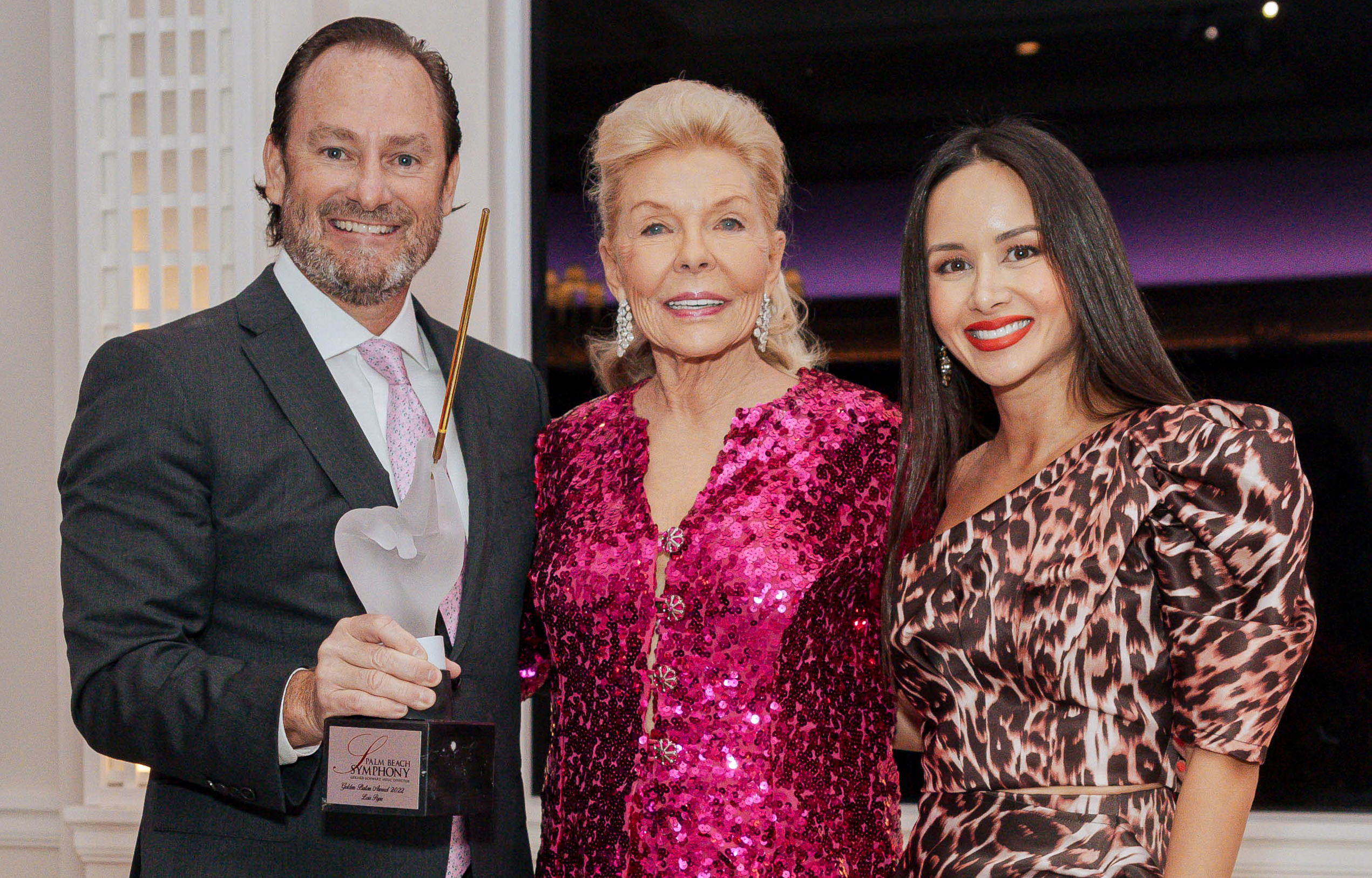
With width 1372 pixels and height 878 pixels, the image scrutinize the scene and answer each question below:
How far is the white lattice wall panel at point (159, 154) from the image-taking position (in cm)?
269

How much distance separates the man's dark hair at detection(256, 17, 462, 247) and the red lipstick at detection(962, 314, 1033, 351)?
0.83 m

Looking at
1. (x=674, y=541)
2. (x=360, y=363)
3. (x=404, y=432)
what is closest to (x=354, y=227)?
(x=360, y=363)

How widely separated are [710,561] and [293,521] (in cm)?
54

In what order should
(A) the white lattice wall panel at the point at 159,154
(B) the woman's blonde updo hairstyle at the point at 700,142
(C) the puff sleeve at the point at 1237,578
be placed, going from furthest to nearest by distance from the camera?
(A) the white lattice wall panel at the point at 159,154 → (B) the woman's blonde updo hairstyle at the point at 700,142 → (C) the puff sleeve at the point at 1237,578

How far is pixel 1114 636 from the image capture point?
4.82 ft

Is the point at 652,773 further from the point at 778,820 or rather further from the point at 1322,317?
the point at 1322,317

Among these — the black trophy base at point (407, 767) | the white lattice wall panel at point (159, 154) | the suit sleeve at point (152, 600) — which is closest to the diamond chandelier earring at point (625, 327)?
the suit sleeve at point (152, 600)

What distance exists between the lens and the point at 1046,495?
1.56 meters

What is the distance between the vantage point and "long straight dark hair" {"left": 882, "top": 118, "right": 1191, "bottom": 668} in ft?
5.18

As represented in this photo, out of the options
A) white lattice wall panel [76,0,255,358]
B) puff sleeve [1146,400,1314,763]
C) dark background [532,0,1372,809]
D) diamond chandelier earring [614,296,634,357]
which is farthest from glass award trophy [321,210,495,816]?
dark background [532,0,1372,809]

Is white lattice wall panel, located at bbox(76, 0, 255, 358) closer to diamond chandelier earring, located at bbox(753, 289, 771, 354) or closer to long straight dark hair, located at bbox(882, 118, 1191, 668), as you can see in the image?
diamond chandelier earring, located at bbox(753, 289, 771, 354)

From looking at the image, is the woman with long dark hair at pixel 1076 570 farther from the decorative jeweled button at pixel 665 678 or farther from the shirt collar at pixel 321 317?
the shirt collar at pixel 321 317

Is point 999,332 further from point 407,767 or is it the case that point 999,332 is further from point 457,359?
point 407,767

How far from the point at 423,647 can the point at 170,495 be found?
409mm
